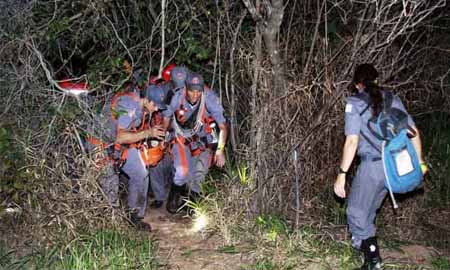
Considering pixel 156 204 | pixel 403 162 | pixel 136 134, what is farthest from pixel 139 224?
pixel 403 162

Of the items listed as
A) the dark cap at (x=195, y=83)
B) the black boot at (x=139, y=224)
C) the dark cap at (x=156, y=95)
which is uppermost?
the dark cap at (x=195, y=83)

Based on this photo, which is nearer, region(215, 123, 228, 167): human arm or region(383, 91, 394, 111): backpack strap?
region(383, 91, 394, 111): backpack strap

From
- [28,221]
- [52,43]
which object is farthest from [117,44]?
[28,221]

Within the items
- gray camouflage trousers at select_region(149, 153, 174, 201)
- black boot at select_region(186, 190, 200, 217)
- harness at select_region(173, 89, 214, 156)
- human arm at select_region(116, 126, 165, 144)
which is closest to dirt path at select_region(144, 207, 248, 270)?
black boot at select_region(186, 190, 200, 217)

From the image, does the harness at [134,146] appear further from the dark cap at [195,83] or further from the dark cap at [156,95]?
the dark cap at [195,83]

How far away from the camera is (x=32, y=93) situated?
7348 mm

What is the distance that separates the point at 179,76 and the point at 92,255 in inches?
98.6

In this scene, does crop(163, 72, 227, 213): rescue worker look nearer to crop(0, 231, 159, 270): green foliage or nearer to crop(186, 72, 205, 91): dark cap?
crop(186, 72, 205, 91): dark cap

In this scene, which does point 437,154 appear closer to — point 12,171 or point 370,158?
point 370,158

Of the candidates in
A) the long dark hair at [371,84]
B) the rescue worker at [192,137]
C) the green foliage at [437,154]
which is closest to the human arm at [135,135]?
the rescue worker at [192,137]

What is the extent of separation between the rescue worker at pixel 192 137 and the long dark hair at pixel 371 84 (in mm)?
2271

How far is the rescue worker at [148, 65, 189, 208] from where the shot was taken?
8.10 m

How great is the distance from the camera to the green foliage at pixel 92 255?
6273 millimetres

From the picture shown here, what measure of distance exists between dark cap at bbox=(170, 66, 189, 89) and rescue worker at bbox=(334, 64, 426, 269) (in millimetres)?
2395
